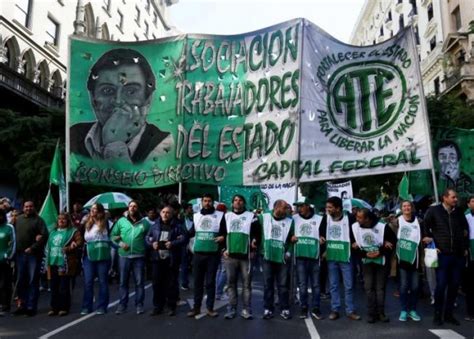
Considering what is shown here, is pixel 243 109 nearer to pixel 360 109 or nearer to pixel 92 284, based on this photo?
pixel 360 109

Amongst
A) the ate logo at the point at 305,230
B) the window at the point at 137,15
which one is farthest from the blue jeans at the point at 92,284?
the window at the point at 137,15

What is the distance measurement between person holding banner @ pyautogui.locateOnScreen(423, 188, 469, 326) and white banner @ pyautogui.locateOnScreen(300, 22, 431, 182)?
79 centimetres

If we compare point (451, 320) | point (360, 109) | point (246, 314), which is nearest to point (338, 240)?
point (246, 314)

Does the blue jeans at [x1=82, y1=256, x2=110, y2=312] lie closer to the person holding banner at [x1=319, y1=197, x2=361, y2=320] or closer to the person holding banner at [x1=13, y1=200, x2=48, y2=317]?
the person holding banner at [x1=13, y1=200, x2=48, y2=317]

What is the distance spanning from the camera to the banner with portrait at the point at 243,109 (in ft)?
24.6

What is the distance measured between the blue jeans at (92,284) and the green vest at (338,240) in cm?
358

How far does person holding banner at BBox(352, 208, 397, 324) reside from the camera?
6.87 meters

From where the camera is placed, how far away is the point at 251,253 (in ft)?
23.8

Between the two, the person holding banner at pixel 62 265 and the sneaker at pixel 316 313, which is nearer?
the sneaker at pixel 316 313

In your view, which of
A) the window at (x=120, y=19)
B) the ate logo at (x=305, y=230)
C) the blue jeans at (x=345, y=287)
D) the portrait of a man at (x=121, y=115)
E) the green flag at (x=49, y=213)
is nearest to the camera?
the blue jeans at (x=345, y=287)

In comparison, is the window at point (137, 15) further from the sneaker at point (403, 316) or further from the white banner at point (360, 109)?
the sneaker at point (403, 316)

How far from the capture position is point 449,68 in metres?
31.2

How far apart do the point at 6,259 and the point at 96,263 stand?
4.69 ft

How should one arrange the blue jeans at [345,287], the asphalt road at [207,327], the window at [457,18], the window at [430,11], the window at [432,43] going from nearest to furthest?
1. the asphalt road at [207,327]
2. the blue jeans at [345,287]
3. the window at [457,18]
4. the window at [432,43]
5. the window at [430,11]
